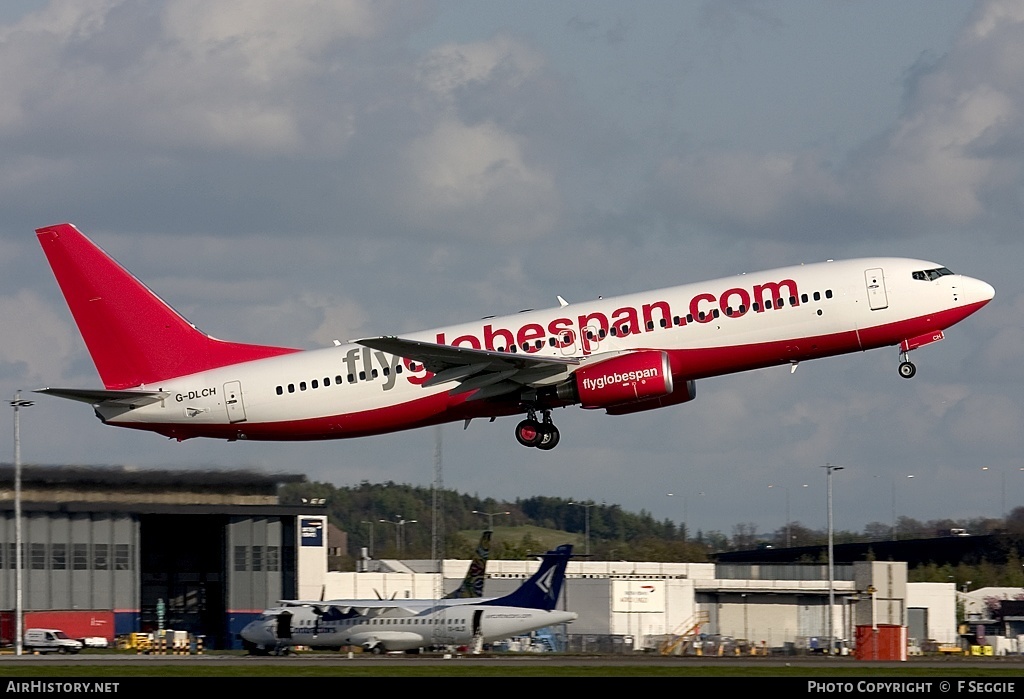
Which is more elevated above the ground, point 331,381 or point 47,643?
point 331,381

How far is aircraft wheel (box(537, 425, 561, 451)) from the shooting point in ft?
182

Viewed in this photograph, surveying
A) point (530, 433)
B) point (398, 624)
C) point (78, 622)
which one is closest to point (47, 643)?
point (78, 622)

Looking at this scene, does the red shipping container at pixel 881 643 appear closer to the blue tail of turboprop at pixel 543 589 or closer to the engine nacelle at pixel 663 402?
the blue tail of turboprop at pixel 543 589

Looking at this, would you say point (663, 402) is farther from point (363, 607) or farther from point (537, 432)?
point (363, 607)

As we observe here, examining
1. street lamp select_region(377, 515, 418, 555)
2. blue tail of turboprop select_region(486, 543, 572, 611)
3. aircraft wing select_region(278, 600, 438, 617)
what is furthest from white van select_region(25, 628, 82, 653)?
street lamp select_region(377, 515, 418, 555)

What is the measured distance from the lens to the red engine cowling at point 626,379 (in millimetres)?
52750

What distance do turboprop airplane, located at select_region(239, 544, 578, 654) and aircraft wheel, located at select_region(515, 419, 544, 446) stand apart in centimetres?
1806

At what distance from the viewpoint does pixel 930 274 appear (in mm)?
54281

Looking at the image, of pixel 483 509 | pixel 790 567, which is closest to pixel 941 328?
pixel 790 567

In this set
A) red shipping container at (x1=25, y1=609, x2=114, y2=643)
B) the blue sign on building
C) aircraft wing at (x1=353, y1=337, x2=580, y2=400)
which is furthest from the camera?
the blue sign on building

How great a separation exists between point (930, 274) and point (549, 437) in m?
14.1

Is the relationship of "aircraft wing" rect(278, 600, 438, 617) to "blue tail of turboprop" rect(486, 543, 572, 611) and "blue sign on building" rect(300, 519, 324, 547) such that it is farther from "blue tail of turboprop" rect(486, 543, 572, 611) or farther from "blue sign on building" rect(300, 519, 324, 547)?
"blue sign on building" rect(300, 519, 324, 547)

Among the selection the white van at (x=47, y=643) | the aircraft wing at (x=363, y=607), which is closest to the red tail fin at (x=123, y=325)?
the aircraft wing at (x=363, y=607)
